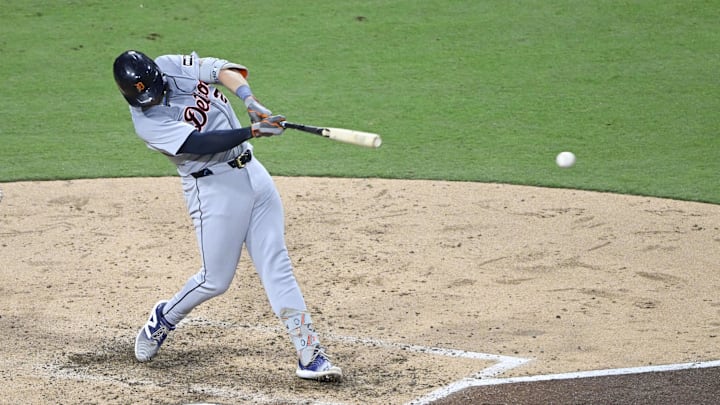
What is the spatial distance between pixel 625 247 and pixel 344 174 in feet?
8.88

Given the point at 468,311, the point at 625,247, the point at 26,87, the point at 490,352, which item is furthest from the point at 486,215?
the point at 26,87

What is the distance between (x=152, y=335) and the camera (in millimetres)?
5398

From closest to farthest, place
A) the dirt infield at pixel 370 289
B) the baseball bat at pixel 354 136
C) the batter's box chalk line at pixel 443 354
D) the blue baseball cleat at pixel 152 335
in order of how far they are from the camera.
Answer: the baseball bat at pixel 354 136
the batter's box chalk line at pixel 443 354
the dirt infield at pixel 370 289
the blue baseball cleat at pixel 152 335

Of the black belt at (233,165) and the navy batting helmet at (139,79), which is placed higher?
the navy batting helmet at (139,79)

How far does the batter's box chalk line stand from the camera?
16.3 feet

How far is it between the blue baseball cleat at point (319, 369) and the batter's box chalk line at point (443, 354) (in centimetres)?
43

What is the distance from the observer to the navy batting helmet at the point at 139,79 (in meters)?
4.93

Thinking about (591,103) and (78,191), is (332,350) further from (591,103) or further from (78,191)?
(591,103)

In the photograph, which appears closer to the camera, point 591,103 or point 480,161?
point 480,161

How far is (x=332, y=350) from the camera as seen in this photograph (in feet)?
18.3

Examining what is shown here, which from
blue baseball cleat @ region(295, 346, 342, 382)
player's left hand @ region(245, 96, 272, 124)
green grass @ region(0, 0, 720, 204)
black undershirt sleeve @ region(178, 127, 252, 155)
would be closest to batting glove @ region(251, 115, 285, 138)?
black undershirt sleeve @ region(178, 127, 252, 155)

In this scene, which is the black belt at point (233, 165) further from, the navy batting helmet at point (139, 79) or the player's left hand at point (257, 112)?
the navy batting helmet at point (139, 79)

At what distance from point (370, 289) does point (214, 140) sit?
1912mm

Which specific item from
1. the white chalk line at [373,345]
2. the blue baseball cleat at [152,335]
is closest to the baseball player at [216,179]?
the blue baseball cleat at [152,335]
